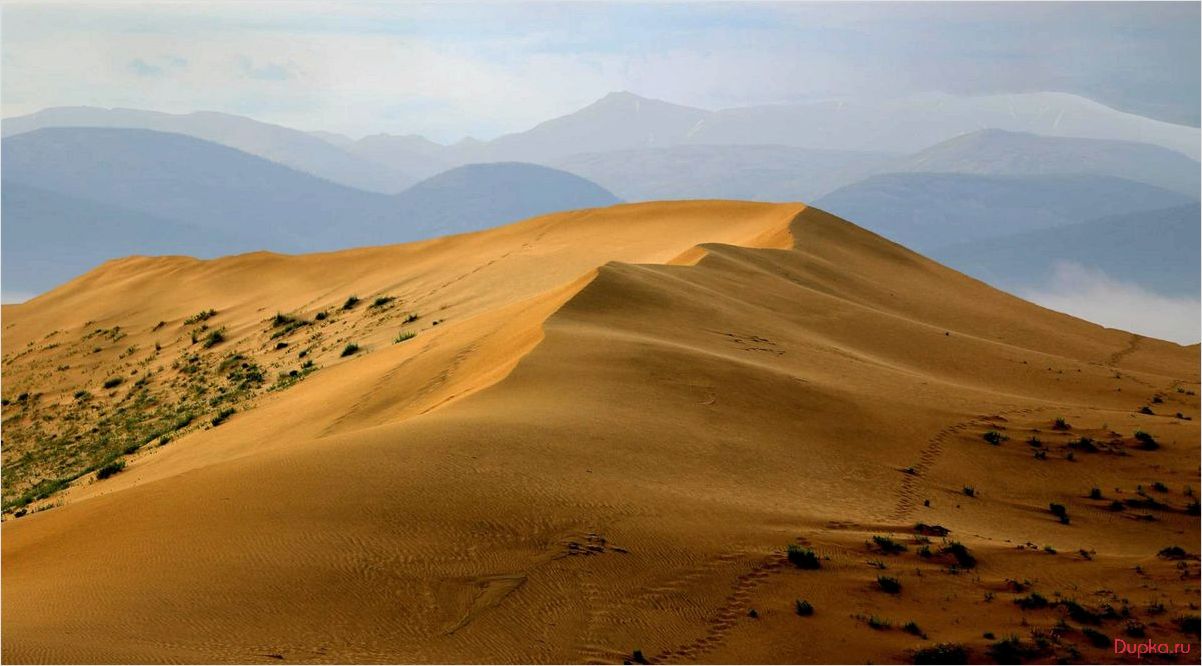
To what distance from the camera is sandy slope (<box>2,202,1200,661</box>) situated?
344 inches

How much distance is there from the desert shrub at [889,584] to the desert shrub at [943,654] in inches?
41.7

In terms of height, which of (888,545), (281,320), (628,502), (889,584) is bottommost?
(889,584)

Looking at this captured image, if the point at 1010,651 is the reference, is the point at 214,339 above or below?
above

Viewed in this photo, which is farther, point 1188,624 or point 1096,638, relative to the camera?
point 1188,624

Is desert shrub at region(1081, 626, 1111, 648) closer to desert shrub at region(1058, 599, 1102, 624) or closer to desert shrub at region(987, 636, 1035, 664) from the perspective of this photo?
desert shrub at region(1058, 599, 1102, 624)

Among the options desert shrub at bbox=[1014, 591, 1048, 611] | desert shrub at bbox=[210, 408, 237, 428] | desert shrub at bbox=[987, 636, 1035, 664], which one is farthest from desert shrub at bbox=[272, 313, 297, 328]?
desert shrub at bbox=[987, 636, 1035, 664]

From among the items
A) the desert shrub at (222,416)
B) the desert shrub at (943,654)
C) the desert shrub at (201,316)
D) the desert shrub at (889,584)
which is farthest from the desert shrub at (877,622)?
the desert shrub at (201,316)

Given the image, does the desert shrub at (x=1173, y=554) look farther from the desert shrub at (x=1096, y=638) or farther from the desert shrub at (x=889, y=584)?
the desert shrub at (x=889, y=584)

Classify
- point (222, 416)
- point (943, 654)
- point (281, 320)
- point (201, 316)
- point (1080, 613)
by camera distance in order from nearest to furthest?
point (943, 654) → point (1080, 613) → point (222, 416) → point (281, 320) → point (201, 316)

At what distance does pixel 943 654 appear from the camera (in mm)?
8648

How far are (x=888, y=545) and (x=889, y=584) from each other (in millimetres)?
976

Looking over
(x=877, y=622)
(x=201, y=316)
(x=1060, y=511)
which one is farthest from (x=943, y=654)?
(x=201, y=316)

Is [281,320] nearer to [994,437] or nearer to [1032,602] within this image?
[994,437]

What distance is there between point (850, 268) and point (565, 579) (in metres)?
24.3
